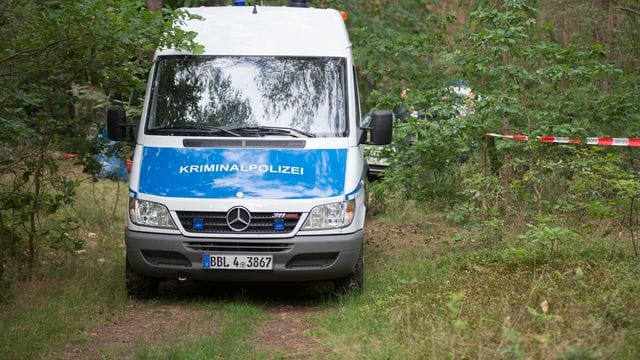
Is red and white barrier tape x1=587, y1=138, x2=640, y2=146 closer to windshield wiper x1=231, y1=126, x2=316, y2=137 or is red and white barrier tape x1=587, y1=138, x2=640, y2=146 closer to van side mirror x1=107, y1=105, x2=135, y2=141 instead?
windshield wiper x1=231, y1=126, x2=316, y2=137

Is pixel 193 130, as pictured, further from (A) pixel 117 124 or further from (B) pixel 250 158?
(A) pixel 117 124

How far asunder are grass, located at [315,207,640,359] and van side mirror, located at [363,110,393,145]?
4.26 ft

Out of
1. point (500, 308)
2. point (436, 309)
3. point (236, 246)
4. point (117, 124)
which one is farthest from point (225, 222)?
point (500, 308)

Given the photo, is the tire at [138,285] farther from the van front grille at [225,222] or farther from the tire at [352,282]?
the tire at [352,282]

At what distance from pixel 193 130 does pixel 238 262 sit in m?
1.38

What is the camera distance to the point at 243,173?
7.71 m

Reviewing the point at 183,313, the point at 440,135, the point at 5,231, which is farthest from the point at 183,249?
the point at 440,135

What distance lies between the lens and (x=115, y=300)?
316 inches

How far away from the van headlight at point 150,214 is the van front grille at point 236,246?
0.86ft

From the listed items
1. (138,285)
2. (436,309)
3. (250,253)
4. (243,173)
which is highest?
(243,173)

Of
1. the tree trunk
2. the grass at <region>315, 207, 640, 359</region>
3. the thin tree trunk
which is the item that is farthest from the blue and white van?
the tree trunk

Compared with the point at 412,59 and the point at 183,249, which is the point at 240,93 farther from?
the point at 412,59

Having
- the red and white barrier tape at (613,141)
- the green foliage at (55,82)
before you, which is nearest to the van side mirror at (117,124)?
the green foliage at (55,82)

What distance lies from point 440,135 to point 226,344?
448 cm
